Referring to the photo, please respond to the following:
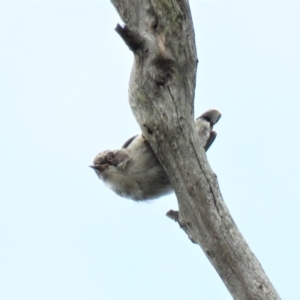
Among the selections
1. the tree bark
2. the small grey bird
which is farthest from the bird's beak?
the tree bark

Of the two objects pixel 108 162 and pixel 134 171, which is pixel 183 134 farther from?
pixel 108 162

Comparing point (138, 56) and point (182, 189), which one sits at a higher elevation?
point (138, 56)

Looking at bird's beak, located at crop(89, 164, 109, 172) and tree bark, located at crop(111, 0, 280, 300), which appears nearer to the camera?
tree bark, located at crop(111, 0, 280, 300)

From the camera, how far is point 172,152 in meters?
7.00

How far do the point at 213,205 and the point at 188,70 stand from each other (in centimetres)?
136

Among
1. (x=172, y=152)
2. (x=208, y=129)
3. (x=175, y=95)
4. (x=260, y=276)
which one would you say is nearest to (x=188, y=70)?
(x=175, y=95)

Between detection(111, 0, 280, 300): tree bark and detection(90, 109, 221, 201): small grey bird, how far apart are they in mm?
601

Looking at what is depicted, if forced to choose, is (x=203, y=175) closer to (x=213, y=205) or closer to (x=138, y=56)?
(x=213, y=205)

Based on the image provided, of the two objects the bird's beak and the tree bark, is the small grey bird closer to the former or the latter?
the bird's beak

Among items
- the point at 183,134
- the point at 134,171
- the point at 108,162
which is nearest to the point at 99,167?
the point at 108,162

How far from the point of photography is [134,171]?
789cm

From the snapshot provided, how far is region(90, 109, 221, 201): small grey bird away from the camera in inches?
306

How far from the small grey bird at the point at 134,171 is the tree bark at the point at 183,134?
601mm

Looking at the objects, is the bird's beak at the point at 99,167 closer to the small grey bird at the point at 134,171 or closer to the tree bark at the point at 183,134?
the small grey bird at the point at 134,171
